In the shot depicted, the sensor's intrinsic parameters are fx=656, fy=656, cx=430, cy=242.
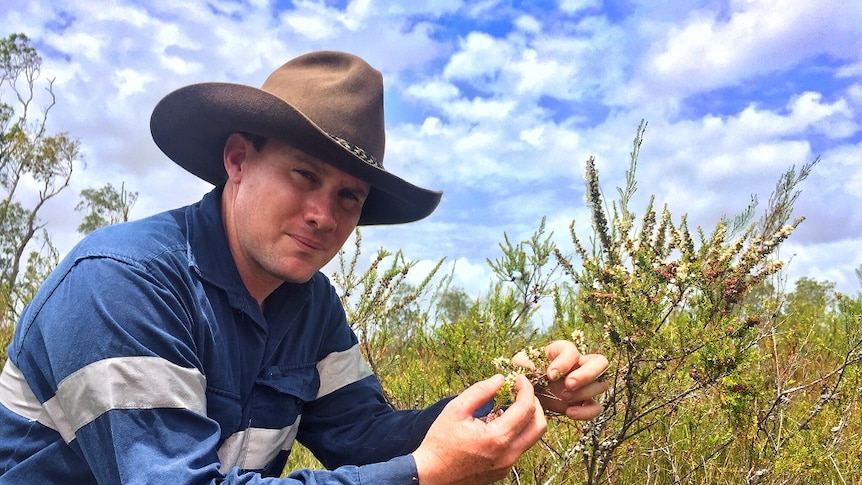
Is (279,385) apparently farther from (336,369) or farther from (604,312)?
(604,312)

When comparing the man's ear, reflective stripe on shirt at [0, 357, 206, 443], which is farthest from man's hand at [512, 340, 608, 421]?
the man's ear

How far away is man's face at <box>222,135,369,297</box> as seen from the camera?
2305mm

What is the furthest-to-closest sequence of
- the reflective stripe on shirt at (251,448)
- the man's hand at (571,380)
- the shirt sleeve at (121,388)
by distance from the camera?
the reflective stripe on shirt at (251,448) < the man's hand at (571,380) < the shirt sleeve at (121,388)

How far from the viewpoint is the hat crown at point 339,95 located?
2443 mm

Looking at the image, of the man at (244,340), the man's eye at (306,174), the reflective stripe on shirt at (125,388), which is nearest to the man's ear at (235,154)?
the man at (244,340)

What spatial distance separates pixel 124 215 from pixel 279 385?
3.80m

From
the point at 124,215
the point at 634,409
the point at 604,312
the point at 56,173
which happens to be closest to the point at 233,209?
the point at 604,312

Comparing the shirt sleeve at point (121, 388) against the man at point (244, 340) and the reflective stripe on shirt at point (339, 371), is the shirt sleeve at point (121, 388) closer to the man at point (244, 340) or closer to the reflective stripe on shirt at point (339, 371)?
the man at point (244, 340)

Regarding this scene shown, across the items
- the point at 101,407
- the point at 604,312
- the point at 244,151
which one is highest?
the point at 244,151

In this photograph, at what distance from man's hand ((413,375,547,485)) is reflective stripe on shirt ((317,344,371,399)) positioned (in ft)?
3.59

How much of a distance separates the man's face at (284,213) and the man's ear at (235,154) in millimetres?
58

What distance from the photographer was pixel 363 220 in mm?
3178

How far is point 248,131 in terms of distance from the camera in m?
2.40

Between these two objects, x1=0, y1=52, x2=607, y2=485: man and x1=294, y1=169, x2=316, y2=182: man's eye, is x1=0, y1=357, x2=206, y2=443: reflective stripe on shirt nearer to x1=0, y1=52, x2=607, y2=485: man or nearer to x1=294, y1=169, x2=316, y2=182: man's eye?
x1=0, y1=52, x2=607, y2=485: man
